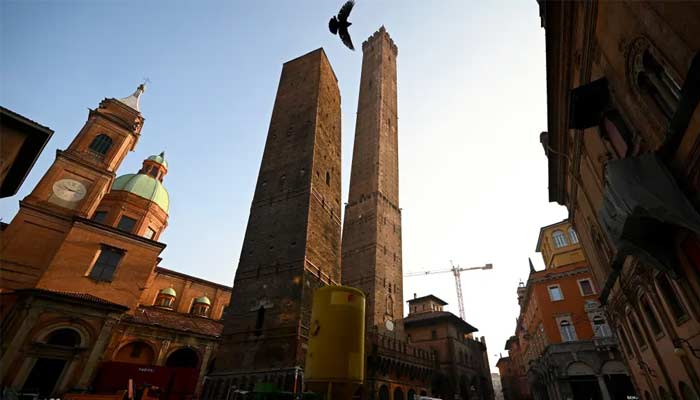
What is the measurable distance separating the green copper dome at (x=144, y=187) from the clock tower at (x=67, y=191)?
3.62 m

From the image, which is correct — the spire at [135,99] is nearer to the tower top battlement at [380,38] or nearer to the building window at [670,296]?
the tower top battlement at [380,38]

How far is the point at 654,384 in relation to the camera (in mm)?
12516

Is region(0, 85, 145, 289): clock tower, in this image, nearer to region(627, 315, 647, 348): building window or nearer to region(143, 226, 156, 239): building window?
region(143, 226, 156, 239): building window

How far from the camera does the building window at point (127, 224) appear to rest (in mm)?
29406

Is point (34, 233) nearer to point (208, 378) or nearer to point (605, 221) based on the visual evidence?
point (208, 378)

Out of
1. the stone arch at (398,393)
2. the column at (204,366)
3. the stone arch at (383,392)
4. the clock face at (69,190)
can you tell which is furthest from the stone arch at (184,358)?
the stone arch at (398,393)

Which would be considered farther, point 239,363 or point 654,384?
point 239,363

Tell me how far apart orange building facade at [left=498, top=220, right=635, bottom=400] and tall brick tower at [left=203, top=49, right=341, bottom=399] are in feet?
55.2

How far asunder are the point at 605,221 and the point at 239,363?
14792 millimetres

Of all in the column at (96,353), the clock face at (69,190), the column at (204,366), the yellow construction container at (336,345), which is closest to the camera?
the yellow construction container at (336,345)

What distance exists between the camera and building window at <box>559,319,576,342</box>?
2492 centimetres

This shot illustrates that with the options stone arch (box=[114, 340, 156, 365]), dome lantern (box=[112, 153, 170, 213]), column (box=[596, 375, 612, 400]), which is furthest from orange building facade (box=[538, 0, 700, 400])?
dome lantern (box=[112, 153, 170, 213])

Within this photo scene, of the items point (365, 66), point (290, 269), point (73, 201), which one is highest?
point (365, 66)

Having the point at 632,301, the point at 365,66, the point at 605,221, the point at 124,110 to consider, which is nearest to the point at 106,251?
the point at 124,110
